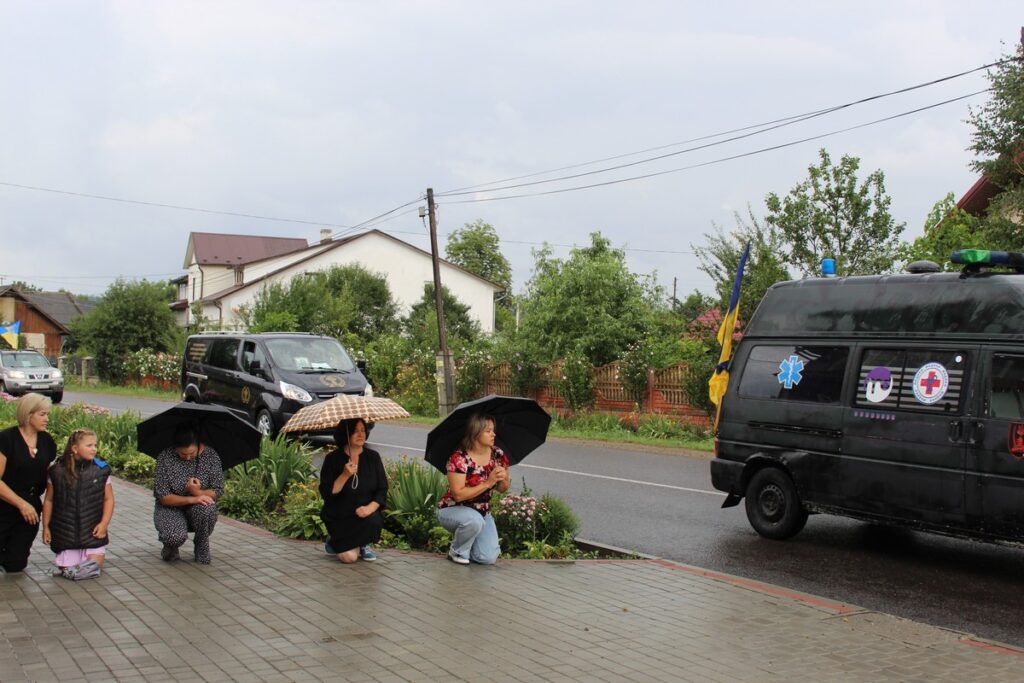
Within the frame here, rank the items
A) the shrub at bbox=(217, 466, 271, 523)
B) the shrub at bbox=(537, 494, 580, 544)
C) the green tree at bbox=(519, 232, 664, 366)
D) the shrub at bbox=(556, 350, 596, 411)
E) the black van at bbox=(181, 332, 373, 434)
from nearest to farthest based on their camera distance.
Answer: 1. the shrub at bbox=(537, 494, 580, 544)
2. the shrub at bbox=(217, 466, 271, 523)
3. the black van at bbox=(181, 332, 373, 434)
4. the shrub at bbox=(556, 350, 596, 411)
5. the green tree at bbox=(519, 232, 664, 366)

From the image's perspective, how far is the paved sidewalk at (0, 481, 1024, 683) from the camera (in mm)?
5430

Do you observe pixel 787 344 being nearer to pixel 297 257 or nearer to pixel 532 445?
pixel 532 445

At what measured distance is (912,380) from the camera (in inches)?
347

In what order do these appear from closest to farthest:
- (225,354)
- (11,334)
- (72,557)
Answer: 1. (72,557)
2. (225,354)
3. (11,334)

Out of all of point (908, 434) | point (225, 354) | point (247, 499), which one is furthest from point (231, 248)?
point (908, 434)

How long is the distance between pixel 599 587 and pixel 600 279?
2366 centimetres

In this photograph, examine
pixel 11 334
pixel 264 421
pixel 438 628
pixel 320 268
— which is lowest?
pixel 438 628

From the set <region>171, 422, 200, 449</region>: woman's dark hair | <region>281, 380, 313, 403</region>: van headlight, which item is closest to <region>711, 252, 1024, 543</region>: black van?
<region>171, 422, 200, 449</region>: woman's dark hair

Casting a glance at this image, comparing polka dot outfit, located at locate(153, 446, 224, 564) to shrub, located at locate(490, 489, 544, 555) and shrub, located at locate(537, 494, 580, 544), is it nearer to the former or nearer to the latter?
shrub, located at locate(490, 489, 544, 555)

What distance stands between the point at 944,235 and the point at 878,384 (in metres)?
15.8

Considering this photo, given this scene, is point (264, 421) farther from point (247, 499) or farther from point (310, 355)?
point (247, 499)

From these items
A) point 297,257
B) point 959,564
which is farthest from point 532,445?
point 297,257

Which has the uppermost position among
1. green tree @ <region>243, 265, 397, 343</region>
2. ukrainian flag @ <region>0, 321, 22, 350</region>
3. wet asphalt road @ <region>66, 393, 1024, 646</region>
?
green tree @ <region>243, 265, 397, 343</region>

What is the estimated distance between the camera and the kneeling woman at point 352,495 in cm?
801
